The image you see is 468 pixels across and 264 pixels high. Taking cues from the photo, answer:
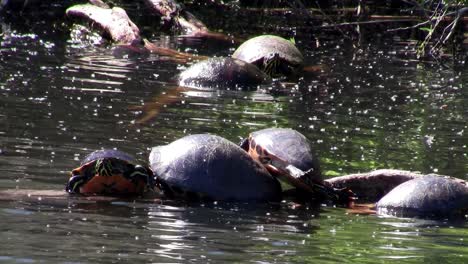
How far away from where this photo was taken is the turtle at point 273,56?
1305 centimetres

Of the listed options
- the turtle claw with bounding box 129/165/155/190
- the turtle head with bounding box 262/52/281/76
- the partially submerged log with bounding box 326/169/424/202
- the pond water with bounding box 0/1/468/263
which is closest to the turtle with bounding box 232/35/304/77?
the turtle head with bounding box 262/52/281/76

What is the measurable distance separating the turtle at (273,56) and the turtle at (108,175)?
6353 millimetres

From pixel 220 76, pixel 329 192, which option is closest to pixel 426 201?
pixel 329 192

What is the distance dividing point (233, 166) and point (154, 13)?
10845 millimetres

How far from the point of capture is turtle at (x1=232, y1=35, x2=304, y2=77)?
42.8 ft

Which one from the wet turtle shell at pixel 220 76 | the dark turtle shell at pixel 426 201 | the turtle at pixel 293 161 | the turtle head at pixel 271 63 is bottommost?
the dark turtle shell at pixel 426 201

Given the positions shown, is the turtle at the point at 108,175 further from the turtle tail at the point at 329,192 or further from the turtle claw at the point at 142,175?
the turtle tail at the point at 329,192

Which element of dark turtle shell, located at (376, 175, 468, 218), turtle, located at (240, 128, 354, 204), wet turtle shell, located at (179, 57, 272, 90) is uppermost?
wet turtle shell, located at (179, 57, 272, 90)

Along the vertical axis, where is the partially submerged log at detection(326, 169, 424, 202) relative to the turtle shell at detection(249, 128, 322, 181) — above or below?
below

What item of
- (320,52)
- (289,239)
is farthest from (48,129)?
(320,52)

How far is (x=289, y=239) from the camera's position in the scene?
5781mm

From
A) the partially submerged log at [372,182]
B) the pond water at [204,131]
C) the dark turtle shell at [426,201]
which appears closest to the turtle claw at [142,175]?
the pond water at [204,131]

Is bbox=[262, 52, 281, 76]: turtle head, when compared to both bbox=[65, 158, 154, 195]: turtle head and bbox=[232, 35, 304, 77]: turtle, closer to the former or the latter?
bbox=[232, 35, 304, 77]: turtle

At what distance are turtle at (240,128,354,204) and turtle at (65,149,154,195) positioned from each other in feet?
3.17
